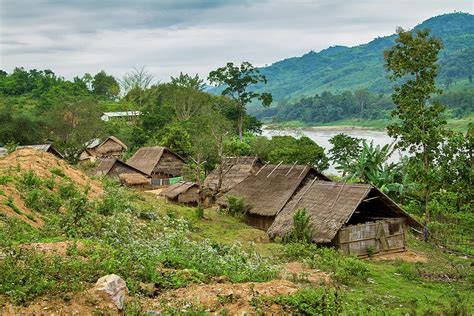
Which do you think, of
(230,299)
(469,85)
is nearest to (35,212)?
(230,299)

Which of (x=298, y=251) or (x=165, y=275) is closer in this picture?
(x=165, y=275)

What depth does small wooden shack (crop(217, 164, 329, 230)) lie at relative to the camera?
22.6 meters

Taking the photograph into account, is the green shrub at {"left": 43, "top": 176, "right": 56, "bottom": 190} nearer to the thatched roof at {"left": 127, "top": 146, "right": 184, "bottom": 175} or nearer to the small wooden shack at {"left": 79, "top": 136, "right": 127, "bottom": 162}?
the thatched roof at {"left": 127, "top": 146, "right": 184, "bottom": 175}

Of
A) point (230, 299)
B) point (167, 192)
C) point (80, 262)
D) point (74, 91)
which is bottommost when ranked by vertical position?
point (167, 192)

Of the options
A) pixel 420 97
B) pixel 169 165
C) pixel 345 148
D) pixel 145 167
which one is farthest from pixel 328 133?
pixel 420 97

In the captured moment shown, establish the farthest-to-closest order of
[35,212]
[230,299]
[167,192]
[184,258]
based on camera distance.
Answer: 1. [167,192]
2. [35,212]
3. [184,258]
4. [230,299]

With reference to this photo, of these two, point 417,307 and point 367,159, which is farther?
point 367,159

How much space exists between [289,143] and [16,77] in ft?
149

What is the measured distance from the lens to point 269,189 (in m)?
24.0

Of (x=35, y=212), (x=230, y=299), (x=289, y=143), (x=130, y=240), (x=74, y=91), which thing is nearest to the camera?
(x=230, y=299)

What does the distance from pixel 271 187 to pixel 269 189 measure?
0.44 ft

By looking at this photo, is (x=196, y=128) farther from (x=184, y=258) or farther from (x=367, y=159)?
(x=184, y=258)

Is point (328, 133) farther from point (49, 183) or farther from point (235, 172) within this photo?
point (49, 183)

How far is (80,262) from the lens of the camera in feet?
26.1
